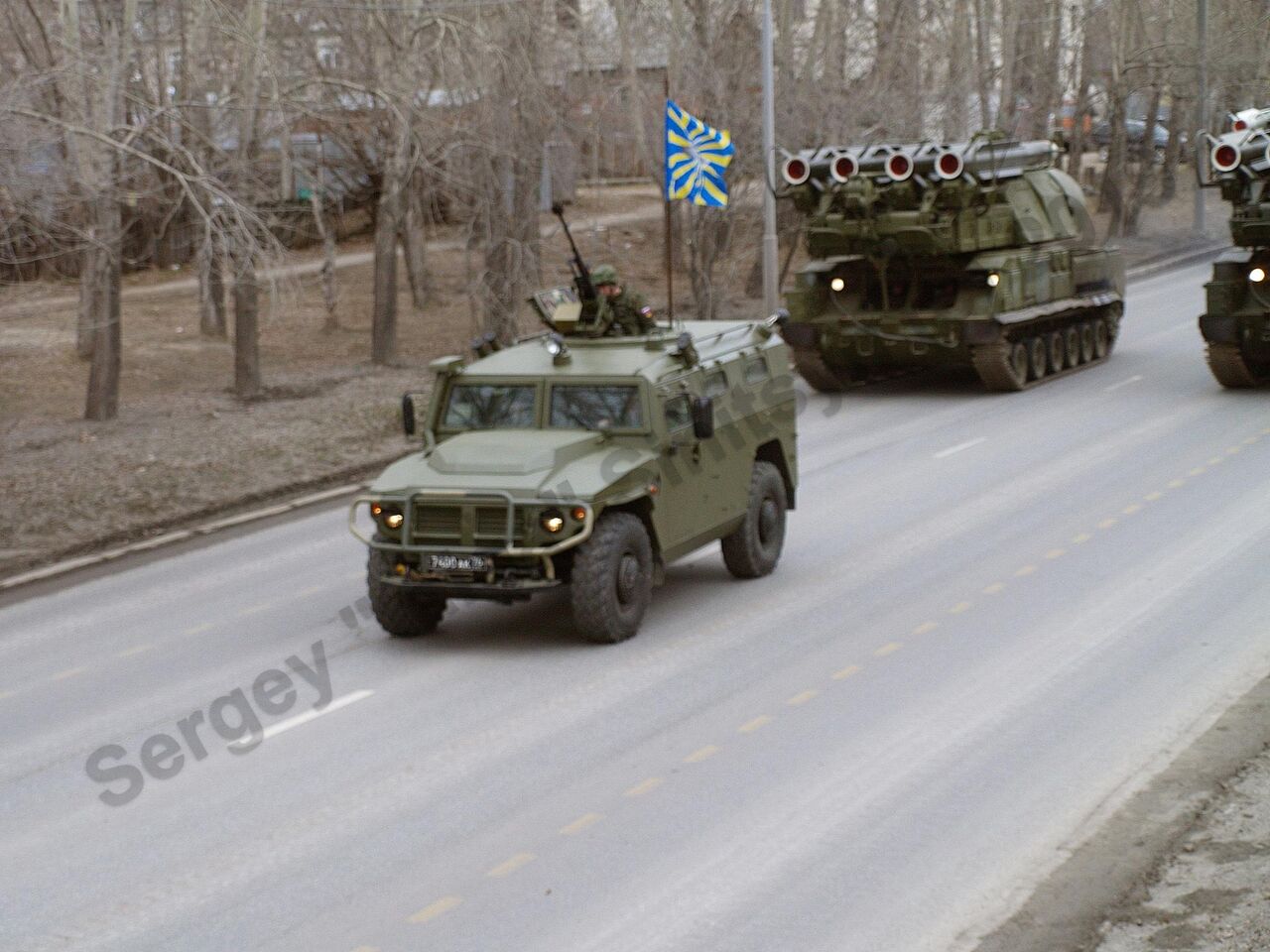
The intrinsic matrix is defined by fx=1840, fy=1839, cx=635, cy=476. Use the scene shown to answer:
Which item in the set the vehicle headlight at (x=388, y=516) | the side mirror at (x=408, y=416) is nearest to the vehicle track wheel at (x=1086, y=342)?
the side mirror at (x=408, y=416)

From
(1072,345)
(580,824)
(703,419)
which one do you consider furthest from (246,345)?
(580,824)

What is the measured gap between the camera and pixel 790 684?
1183 cm

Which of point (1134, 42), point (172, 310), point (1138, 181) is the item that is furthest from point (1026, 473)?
point (1134, 42)

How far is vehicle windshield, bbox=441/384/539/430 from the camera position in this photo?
45.0ft

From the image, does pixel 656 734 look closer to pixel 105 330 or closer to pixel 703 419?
pixel 703 419

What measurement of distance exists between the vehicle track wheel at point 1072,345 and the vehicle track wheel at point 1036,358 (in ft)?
2.92

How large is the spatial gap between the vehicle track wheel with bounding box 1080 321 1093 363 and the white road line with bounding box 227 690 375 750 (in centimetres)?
1774

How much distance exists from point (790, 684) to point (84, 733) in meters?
4.46

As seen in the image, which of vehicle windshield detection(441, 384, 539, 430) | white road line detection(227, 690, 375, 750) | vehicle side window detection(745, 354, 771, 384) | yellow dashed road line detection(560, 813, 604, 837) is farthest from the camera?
vehicle side window detection(745, 354, 771, 384)

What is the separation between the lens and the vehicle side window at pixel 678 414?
13.6 metres

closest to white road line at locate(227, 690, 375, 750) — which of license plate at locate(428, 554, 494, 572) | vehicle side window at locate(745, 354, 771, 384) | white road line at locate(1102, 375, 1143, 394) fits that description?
license plate at locate(428, 554, 494, 572)

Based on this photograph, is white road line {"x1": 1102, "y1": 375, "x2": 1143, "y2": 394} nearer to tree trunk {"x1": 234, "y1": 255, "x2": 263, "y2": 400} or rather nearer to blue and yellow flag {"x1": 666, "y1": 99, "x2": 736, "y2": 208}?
blue and yellow flag {"x1": 666, "y1": 99, "x2": 736, "y2": 208}

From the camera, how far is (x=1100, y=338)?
2778cm

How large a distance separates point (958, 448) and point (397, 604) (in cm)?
954
